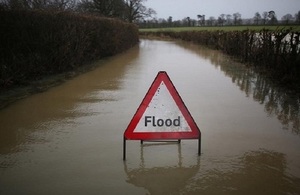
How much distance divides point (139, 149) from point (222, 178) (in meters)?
1.44

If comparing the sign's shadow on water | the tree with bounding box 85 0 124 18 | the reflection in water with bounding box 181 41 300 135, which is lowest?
the reflection in water with bounding box 181 41 300 135

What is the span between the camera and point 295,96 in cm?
864

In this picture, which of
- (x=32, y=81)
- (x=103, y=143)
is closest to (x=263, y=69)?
(x=32, y=81)

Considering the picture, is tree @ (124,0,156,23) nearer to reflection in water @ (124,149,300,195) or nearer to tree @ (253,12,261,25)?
tree @ (253,12,261,25)

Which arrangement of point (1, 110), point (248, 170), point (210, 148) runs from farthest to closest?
point (1, 110) → point (210, 148) → point (248, 170)

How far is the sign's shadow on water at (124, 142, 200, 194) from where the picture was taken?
371 cm

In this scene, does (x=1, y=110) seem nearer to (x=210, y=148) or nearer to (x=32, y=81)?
(x=32, y=81)

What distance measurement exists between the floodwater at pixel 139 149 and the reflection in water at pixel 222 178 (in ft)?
0.04

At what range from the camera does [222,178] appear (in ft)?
13.0

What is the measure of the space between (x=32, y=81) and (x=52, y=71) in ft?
5.01

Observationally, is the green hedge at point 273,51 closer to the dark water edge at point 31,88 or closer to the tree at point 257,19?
the dark water edge at point 31,88

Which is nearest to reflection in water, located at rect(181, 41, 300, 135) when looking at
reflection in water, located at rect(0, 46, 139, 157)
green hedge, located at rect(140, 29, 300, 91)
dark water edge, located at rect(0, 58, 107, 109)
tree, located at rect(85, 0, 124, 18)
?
green hedge, located at rect(140, 29, 300, 91)

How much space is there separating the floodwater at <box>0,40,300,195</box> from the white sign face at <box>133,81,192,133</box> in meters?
0.44

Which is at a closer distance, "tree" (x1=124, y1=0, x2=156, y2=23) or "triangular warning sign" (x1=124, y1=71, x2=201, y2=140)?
"triangular warning sign" (x1=124, y1=71, x2=201, y2=140)
